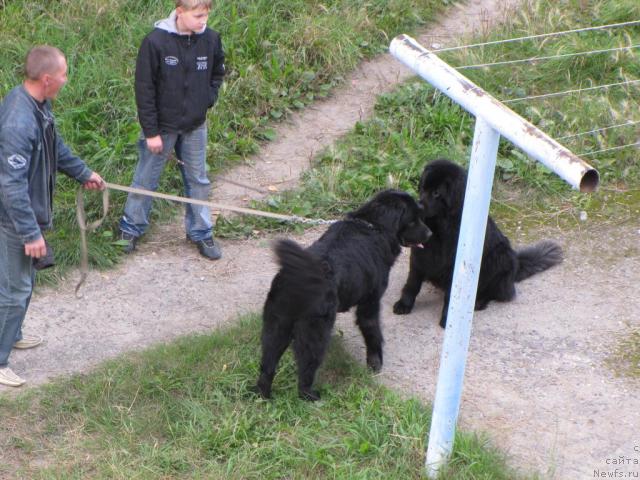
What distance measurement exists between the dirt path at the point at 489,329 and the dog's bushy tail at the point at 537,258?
9 cm

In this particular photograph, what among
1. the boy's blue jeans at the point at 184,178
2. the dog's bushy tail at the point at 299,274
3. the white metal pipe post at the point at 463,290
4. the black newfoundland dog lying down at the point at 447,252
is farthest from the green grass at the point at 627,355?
the boy's blue jeans at the point at 184,178

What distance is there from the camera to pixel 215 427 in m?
4.45

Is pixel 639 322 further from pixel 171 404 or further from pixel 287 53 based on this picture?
pixel 287 53

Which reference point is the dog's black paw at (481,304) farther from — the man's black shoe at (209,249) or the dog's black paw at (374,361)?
the man's black shoe at (209,249)

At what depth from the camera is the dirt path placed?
464 centimetres

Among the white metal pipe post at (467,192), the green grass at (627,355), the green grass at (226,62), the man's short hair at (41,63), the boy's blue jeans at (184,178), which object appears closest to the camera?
the white metal pipe post at (467,192)

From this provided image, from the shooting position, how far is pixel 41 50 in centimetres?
441

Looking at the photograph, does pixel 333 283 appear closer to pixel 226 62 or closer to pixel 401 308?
pixel 401 308

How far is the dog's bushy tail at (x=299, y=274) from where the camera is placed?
421 centimetres

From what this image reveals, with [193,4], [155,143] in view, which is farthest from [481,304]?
[193,4]

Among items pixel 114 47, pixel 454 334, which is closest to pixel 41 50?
pixel 454 334

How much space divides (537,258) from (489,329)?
2.78 ft

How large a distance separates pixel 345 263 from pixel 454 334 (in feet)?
3.20

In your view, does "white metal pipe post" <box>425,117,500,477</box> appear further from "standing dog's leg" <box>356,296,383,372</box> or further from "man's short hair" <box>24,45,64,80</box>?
"man's short hair" <box>24,45,64,80</box>
